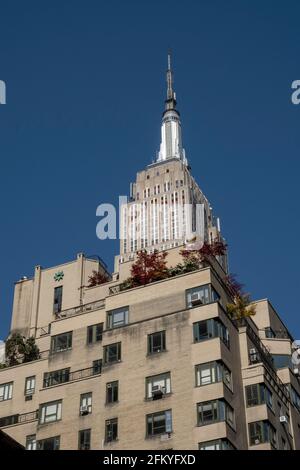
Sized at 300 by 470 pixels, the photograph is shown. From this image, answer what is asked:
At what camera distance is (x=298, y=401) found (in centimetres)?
7469

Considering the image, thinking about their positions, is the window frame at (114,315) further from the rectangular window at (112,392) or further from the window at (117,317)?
the rectangular window at (112,392)

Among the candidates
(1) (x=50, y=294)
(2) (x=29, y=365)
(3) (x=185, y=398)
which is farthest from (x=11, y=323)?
(3) (x=185, y=398)

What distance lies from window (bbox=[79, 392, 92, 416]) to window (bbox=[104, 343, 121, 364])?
263 cm

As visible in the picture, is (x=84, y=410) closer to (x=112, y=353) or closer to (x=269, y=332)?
(x=112, y=353)

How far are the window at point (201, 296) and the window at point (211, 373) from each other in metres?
5.04

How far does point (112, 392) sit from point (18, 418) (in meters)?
11.4

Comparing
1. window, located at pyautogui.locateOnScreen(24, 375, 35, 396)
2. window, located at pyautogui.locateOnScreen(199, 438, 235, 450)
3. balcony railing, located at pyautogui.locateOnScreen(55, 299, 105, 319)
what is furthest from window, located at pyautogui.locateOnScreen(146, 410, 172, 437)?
window, located at pyautogui.locateOnScreen(24, 375, 35, 396)

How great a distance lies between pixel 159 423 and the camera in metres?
62.2

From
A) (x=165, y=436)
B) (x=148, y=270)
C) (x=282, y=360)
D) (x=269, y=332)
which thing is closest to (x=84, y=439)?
(x=165, y=436)

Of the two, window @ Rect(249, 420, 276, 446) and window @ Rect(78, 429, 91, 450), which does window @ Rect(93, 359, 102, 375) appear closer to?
window @ Rect(78, 429, 91, 450)

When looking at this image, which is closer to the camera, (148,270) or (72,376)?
(72,376)

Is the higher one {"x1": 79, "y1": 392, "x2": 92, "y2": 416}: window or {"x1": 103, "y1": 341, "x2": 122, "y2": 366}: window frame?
{"x1": 103, "y1": 341, "x2": 122, "y2": 366}: window frame

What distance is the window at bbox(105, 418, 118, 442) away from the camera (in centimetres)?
6350

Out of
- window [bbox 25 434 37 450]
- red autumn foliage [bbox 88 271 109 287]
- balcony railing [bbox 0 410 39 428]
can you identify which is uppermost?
red autumn foliage [bbox 88 271 109 287]
